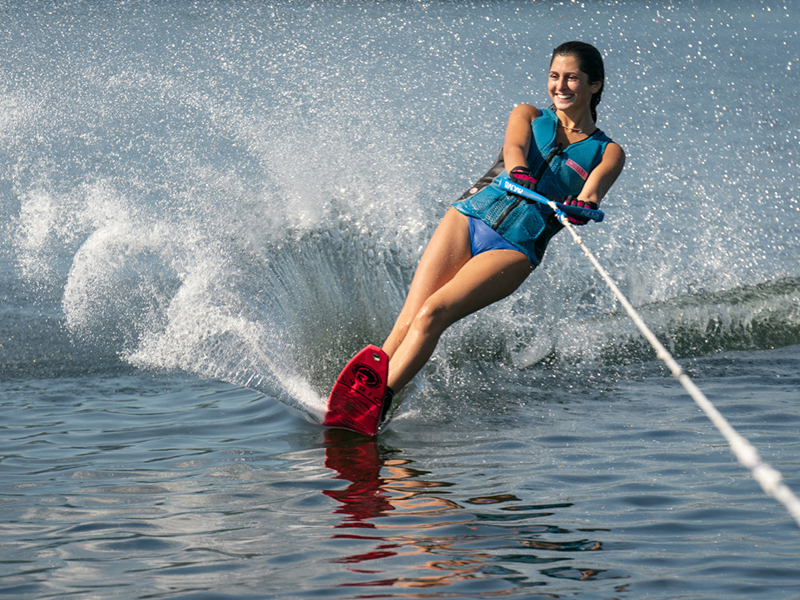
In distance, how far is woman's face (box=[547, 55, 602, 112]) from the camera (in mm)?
3998

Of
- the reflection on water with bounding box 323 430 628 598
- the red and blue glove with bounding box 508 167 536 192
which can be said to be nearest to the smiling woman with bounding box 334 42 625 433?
the red and blue glove with bounding box 508 167 536 192

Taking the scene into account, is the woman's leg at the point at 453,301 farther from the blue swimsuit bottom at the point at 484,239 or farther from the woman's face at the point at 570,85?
the woman's face at the point at 570,85

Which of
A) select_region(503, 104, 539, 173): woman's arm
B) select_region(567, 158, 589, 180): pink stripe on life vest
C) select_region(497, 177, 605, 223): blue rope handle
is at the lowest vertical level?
select_region(497, 177, 605, 223): blue rope handle

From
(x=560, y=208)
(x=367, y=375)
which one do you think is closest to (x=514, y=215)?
(x=560, y=208)

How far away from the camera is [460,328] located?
5699 mm

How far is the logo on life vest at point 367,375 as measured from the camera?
3928 millimetres

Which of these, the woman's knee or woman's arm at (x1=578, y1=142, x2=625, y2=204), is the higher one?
woman's arm at (x1=578, y1=142, x2=625, y2=204)

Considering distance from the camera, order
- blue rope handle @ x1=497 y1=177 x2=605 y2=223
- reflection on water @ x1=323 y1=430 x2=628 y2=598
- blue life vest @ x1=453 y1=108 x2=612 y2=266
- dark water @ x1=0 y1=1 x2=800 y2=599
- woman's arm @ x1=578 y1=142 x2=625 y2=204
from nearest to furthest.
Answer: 1. reflection on water @ x1=323 y1=430 x2=628 y2=598
2. dark water @ x1=0 y1=1 x2=800 y2=599
3. blue rope handle @ x1=497 y1=177 x2=605 y2=223
4. woman's arm @ x1=578 y1=142 x2=625 y2=204
5. blue life vest @ x1=453 y1=108 x2=612 y2=266

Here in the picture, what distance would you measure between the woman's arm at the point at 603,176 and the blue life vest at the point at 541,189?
55mm

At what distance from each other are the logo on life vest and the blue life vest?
811 mm

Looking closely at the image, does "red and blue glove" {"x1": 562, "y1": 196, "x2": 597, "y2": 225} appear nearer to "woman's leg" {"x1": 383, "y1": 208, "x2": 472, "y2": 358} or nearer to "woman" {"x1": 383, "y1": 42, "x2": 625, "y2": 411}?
"woman" {"x1": 383, "y1": 42, "x2": 625, "y2": 411}

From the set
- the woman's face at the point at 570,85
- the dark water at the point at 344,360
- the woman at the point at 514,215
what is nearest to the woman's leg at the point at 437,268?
the woman at the point at 514,215

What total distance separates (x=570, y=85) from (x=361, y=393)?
1.57 metres

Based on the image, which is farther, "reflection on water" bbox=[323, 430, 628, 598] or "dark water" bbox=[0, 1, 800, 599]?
"dark water" bbox=[0, 1, 800, 599]
